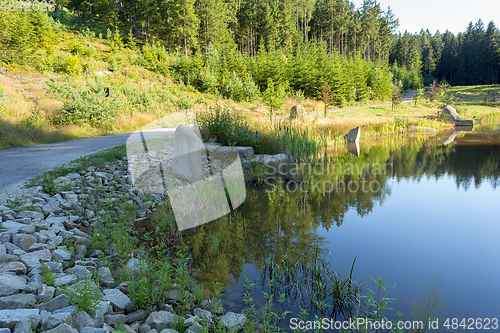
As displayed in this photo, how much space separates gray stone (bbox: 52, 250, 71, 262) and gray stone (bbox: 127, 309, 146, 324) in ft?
4.09

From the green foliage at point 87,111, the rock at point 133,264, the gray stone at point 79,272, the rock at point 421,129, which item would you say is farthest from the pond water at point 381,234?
the rock at point 421,129

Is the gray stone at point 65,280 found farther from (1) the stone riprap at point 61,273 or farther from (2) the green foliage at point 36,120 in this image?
(2) the green foliage at point 36,120

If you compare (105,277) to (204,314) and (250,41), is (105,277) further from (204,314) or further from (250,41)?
(250,41)

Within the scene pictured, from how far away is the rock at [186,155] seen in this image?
6910 mm

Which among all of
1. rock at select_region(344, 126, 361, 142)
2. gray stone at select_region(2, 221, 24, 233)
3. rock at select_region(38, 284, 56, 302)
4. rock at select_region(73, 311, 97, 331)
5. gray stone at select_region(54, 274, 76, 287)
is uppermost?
rock at select_region(344, 126, 361, 142)

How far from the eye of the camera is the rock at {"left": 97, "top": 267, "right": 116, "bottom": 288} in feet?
10.7

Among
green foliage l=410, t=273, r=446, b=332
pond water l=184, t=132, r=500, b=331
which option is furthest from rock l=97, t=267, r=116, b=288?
green foliage l=410, t=273, r=446, b=332

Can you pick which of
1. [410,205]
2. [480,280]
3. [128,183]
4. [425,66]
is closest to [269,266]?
[480,280]

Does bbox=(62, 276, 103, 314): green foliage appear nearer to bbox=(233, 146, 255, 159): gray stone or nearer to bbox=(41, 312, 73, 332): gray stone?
bbox=(41, 312, 73, 332): gray stone

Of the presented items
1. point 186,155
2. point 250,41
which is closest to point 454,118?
point 186,155

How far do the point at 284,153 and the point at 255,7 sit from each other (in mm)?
39938

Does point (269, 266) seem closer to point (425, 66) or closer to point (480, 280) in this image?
point (480, 280)

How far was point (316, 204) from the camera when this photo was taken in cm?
680

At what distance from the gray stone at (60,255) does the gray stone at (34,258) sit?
0.05 meters
